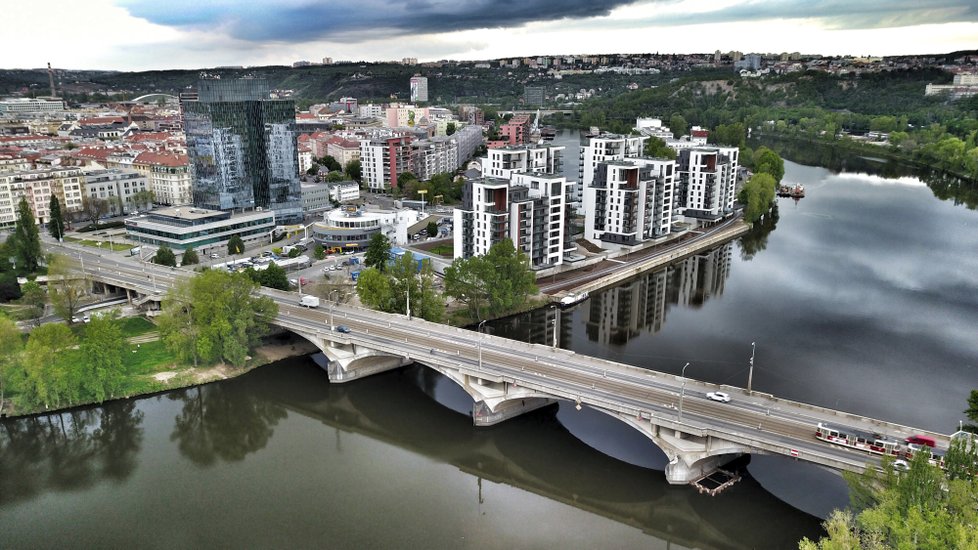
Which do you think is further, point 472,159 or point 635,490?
point 472,159

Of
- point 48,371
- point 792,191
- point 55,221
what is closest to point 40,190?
A: point 55,221

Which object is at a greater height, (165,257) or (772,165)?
(772,165)

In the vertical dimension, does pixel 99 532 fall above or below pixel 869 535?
below

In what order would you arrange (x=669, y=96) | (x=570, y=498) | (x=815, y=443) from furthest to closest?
(x=669, y=96)
(x=570, y=498)
(x=815, y=443)

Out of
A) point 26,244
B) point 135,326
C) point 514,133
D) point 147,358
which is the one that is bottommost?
point 147,358

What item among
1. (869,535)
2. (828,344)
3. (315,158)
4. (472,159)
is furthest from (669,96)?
(869,535)

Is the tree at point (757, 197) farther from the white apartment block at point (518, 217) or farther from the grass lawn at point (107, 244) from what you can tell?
the grass lawn at point (107, 244)

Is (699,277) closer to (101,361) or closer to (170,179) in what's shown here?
(101,361)

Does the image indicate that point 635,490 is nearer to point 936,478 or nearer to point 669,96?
point 936,478
